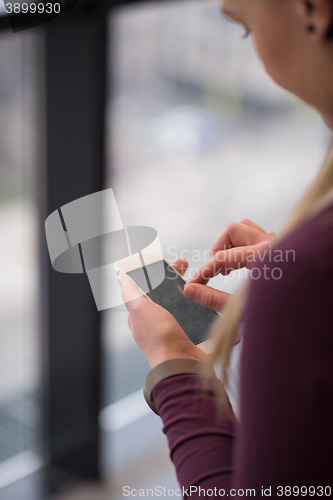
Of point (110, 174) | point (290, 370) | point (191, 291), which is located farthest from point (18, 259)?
point (290, 370)

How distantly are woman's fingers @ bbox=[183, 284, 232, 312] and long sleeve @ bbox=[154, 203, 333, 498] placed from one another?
0.27 meters

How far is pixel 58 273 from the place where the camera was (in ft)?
3.63

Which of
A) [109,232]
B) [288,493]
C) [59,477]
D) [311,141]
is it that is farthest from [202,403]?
[311,141]

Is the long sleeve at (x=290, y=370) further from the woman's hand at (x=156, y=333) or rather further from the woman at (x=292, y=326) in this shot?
the woman's hand at (x=156, y=333)

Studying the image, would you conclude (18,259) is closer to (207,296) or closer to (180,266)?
(180,266)

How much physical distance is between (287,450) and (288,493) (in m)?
0.03

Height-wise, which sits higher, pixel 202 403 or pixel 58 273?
pixel 202 403

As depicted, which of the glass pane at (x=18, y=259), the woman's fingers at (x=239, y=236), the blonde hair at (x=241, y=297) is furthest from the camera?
the glass pane at (x=18, y=259)

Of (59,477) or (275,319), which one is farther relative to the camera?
(59,477)

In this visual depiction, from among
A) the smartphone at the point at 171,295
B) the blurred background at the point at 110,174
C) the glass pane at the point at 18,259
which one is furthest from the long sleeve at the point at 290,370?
the glass pane at the point at 18,259

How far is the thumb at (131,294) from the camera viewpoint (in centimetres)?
60

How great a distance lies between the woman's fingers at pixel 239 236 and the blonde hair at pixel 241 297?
8.5 inches

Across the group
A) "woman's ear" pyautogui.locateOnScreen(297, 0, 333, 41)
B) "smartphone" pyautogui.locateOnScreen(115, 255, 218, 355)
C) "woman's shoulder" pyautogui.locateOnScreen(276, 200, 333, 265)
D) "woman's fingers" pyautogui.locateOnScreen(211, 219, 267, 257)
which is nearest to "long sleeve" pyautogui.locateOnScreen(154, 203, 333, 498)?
"woman's shoulder" pyautogui.locateOnScreen(276, 200, 333, 265)

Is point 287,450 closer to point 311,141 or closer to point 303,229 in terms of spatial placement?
point 303,229
